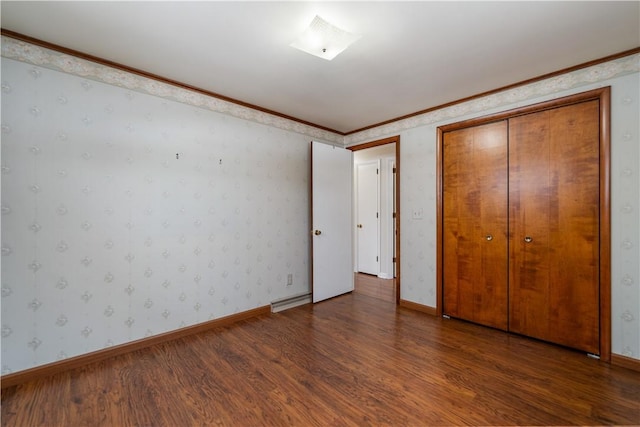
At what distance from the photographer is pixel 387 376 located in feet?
6.57

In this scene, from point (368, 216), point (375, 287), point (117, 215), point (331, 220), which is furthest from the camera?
point (368, 216)

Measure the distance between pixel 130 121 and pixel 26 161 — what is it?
2.42 ft

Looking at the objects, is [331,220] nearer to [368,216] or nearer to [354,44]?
[368,216]

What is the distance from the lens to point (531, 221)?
100 inches

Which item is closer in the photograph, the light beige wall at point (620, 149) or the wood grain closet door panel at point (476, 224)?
the light beige wall at point (620, 149)

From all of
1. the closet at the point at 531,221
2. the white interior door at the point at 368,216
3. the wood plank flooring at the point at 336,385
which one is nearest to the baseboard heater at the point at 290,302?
the wood plank flooring at the point at 336,385

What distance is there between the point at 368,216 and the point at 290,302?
2.55m

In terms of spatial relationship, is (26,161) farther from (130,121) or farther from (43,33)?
(43,33)

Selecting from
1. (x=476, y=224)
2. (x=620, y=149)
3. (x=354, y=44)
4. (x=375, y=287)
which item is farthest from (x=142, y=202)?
(x=620, y=149)

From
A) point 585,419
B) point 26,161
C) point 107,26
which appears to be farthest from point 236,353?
point 107,26

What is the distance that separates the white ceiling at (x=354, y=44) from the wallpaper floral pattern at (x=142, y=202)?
264mm

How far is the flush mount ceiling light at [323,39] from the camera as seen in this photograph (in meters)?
1.71

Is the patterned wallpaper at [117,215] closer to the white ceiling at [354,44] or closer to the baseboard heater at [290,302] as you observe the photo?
the baseboard heater at [290,302]

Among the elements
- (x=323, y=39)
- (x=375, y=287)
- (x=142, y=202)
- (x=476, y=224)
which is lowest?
(x=375, y=287)
